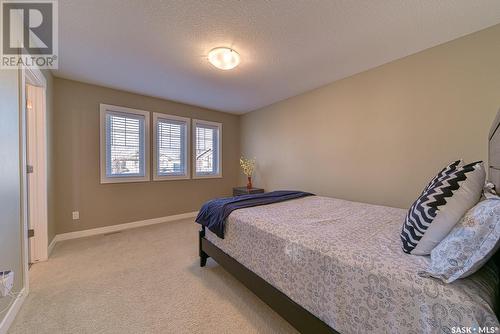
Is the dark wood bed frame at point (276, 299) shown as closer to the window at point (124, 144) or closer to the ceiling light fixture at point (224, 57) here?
the ceiling light fixture at point (224, 57)

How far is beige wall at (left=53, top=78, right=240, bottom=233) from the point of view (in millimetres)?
2982

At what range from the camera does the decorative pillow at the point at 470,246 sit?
2.45 feet

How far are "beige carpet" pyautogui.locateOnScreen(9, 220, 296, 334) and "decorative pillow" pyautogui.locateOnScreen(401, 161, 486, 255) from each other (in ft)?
3.52

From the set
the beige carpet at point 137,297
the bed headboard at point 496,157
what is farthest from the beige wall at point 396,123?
the beige carpet at point 137,297

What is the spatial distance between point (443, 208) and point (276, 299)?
1144 mm

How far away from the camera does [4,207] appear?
137cm

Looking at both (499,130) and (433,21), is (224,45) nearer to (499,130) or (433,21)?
(433,21)

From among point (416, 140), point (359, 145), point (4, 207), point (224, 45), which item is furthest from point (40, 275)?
point (416, 140)

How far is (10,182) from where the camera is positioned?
1466 mm

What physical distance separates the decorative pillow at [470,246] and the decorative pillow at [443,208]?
95 millimetres

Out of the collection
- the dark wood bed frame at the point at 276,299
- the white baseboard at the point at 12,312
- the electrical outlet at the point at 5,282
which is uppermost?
the electrical outlet at the point at 5,282

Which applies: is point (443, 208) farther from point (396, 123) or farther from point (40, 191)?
point (40, 191)

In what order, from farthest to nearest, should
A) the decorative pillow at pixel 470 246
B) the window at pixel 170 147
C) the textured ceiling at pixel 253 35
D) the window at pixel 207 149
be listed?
the window at pixel 207 149, the window at pixel 170 147, the textured ceiling at pixel 253 35, the decorative pillow at pixel 470 246

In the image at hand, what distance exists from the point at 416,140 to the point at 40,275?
4.40 metres
